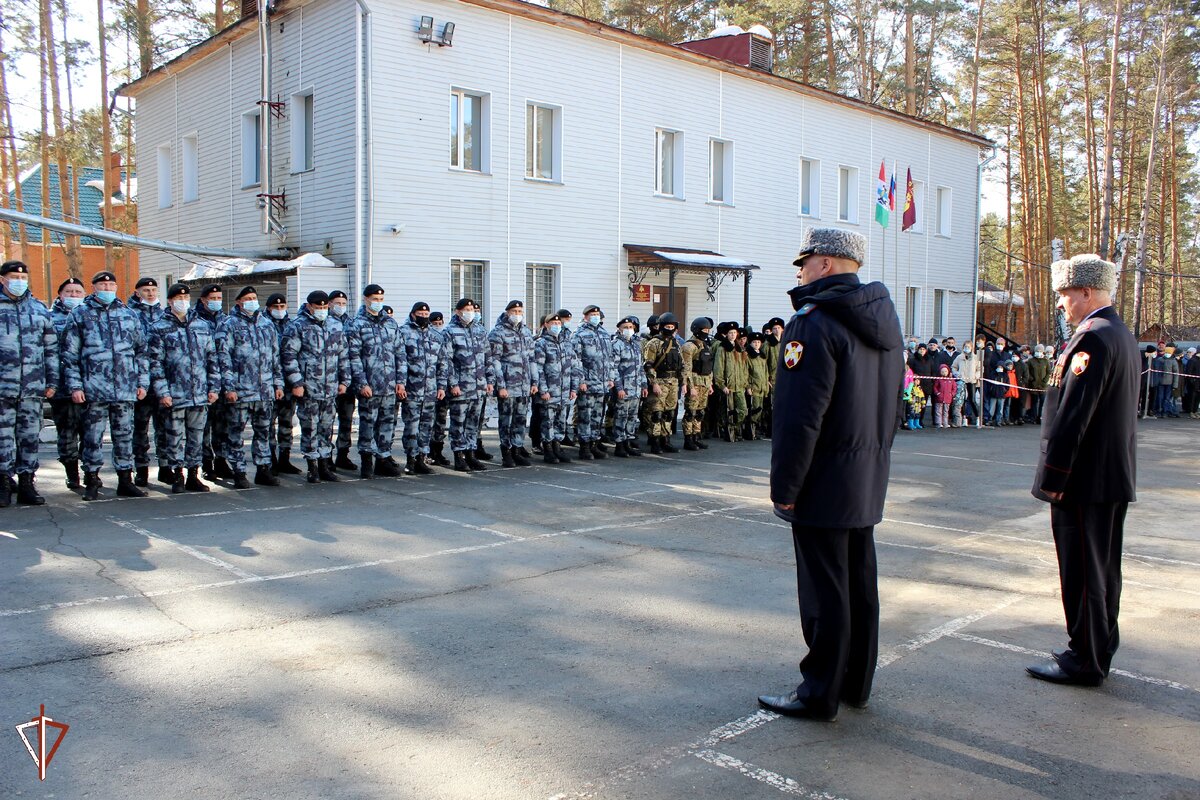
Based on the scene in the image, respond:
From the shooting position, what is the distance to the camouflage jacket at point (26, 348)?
9062mm

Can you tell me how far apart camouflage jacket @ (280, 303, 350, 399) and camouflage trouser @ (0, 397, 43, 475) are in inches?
98.5

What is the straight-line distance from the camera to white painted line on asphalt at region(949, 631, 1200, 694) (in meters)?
4.89

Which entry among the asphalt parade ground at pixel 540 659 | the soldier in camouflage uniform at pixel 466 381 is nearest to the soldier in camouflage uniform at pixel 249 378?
the asphalt parade ground at pixel 540 659

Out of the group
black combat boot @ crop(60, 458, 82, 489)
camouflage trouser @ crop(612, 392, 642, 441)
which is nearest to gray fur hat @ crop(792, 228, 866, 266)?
black combat boot @ crop(60, 458, 82, 489)

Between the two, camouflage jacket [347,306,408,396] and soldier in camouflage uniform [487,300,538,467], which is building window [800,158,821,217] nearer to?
soldier in camouflage uniform [487,300,538,467]

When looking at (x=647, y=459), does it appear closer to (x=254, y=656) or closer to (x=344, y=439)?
(x=344, y=439)

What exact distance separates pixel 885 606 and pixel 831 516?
7.72 ft

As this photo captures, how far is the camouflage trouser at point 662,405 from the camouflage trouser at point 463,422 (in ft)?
9.73

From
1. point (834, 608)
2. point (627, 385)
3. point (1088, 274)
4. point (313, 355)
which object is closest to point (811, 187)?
point (627, 385)

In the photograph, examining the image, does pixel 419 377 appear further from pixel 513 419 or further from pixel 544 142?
pixel 544 142

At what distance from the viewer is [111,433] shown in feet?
31.9

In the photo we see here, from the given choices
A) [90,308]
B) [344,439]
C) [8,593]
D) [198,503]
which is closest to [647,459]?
[344,439]

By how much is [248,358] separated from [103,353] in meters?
1.45

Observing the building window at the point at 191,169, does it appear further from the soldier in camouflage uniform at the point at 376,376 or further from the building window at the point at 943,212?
the building window at the point at 943,212
